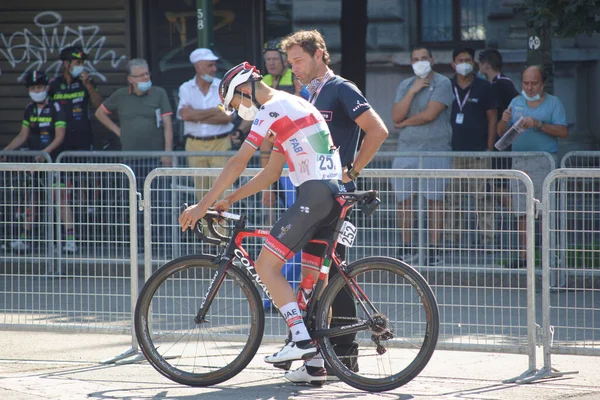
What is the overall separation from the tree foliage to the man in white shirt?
3439mm

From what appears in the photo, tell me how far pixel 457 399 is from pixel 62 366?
263 cm

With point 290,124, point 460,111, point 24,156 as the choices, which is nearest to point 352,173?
point 290,124

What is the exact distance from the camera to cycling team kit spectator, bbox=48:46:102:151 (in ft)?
39.9

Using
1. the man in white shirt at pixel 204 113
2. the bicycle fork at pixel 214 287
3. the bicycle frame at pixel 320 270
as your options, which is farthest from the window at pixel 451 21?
the bicycle fork at pixel 214 287

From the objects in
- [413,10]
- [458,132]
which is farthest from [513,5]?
[458,132]

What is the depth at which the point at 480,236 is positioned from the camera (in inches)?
273

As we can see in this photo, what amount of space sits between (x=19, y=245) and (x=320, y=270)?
2708mm

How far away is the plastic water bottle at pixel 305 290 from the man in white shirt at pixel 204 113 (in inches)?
206

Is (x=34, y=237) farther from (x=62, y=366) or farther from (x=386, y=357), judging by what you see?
(x=386, y=357)

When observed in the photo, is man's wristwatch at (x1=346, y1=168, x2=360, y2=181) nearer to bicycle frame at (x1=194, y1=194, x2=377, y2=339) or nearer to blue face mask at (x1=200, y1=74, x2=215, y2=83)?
bicycle frame at (x1=194, y1=194, x2=377, y2=339)

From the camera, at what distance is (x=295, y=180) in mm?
6203

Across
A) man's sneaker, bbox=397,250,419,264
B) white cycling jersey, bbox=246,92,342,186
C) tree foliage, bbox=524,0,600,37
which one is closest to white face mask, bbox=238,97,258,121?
white cycling jersey, bbox=246,92,342,186

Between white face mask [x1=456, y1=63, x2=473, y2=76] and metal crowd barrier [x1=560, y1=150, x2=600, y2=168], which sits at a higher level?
white face mask [x1=456, y1=63, x2=473, y2=76]

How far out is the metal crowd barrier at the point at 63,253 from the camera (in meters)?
7.58
